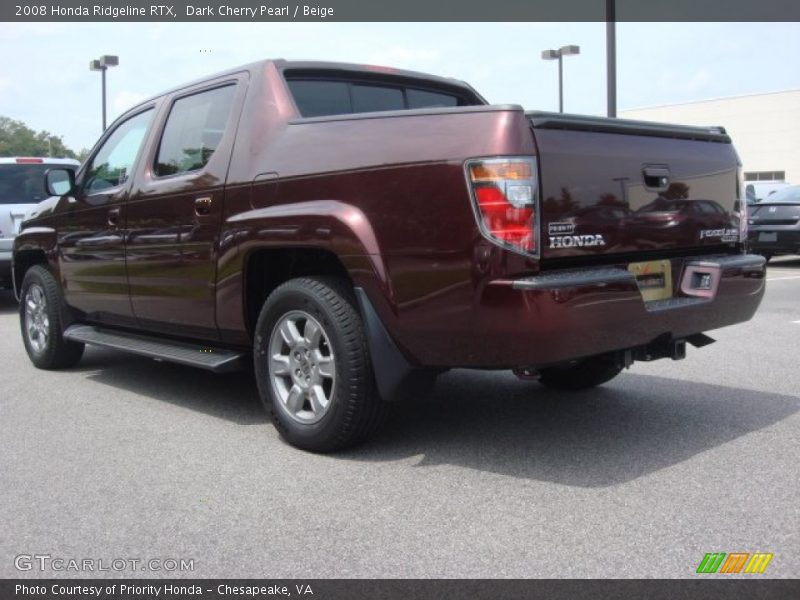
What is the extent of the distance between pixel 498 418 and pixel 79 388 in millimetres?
3031

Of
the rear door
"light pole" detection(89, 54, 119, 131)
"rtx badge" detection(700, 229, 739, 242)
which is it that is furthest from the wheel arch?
"light pole" detection(89, 54, 119, 131)

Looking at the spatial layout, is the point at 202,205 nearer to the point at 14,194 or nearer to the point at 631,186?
the point at 631,186

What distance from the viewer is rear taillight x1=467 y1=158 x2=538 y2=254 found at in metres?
3.41

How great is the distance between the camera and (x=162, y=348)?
5121mm

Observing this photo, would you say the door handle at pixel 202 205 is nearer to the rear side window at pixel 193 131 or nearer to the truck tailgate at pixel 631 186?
the rear side window at pixel 193 131

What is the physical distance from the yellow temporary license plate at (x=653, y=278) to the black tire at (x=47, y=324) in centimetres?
439

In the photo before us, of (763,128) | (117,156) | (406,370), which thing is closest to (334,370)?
(406,370)

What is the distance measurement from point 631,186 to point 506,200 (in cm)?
75

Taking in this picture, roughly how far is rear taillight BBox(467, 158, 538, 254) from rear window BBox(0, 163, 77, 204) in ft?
28.8

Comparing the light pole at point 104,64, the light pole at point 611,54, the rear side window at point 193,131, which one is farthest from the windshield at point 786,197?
the light pole at point 104,64

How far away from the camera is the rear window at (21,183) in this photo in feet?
35.4

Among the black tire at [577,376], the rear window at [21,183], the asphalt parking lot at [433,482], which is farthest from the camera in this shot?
the rear window at [21,183]

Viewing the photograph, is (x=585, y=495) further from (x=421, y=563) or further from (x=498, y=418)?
(x=498, y=418)

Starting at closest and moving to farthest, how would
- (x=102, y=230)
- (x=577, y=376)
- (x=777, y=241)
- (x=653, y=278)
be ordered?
(x=653, y=278)
(x=577, y=376)
(x=102, y=230)
(x=777, y=241)
